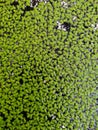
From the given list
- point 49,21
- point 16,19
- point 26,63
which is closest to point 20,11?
point 16,19

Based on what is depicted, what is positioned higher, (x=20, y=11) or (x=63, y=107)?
(x=20, y=11)

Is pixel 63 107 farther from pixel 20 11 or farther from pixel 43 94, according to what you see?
pixel 20 11

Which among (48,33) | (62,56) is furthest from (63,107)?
(48,33)

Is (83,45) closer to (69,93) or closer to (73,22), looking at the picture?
(73,22)

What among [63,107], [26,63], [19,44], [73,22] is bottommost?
[63,107]

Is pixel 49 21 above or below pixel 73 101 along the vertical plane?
above
